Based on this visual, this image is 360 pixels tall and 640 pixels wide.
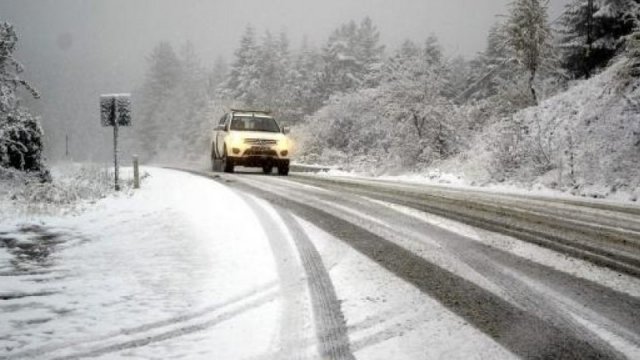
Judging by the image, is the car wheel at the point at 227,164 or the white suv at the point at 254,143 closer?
the white suv at the point at 254,143

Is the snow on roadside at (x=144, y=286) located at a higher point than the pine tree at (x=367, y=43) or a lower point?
lower

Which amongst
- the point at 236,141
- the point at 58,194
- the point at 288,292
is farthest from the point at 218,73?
the point at 288,292

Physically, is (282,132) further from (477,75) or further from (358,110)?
(477,75)

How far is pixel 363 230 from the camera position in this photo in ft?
23.6

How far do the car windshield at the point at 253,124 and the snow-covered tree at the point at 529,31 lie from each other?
20.3m

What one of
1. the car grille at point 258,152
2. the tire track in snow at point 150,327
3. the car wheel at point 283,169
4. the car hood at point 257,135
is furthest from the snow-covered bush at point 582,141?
the tire track in snow at point 150,327

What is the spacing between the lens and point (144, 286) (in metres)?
4.82

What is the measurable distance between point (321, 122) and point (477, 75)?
87.2 feet

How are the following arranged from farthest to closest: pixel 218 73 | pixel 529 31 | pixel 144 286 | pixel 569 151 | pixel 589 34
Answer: pixel 218 73
pixel 529 31
pixel 589 34
pixel 569 151
pixel 144 286

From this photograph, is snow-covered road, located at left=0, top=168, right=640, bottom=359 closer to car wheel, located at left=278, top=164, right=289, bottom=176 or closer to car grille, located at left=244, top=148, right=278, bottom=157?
car grille, located at left=244, top=148, right=278, bottom=157

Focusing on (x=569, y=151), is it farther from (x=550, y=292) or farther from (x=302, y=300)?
(x=302, y=300)

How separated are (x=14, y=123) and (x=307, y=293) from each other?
1791 centimetres

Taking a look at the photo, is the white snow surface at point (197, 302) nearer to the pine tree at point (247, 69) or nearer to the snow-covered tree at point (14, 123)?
the snow-covered tree at point (14, 123)

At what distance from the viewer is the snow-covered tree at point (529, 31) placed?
32.9m
